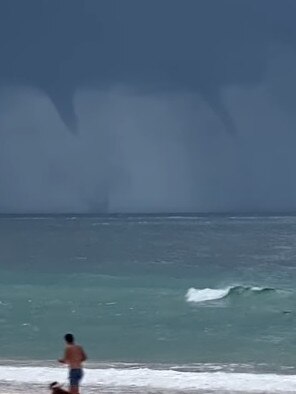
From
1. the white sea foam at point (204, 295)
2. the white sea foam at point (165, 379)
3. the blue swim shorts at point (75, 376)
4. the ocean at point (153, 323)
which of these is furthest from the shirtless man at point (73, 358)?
the white sea foam at point (204, 295)

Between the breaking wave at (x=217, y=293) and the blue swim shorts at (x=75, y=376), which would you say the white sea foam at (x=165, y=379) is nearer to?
the blue swim shorts at (x=75, y=376)

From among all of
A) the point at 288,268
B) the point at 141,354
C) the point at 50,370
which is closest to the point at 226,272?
the point at 288,268

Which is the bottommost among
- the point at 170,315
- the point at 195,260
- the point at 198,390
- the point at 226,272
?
the point at 198,390

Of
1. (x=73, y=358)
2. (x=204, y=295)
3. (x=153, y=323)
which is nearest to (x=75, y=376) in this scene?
(x=73, y=358)

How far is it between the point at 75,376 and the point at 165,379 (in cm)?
489

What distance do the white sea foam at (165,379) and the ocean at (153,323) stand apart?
0.9 inches

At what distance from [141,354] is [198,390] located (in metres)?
5.84

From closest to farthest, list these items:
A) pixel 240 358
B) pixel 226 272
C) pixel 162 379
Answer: pixel 162 379 → pixel 240 358 → pixel 226 272

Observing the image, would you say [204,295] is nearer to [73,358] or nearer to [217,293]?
[217,293]

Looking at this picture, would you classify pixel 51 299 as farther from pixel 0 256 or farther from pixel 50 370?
pixel 0 256

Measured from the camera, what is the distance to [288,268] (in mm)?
59969

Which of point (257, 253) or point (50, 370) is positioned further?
point (257, 253)

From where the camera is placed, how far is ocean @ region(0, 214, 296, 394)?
20.8 metres

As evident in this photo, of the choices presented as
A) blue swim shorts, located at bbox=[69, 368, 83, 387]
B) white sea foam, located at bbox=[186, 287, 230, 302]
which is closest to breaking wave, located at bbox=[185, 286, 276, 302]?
white sea foam, located at bbox=[186, 287, 230, 302]
